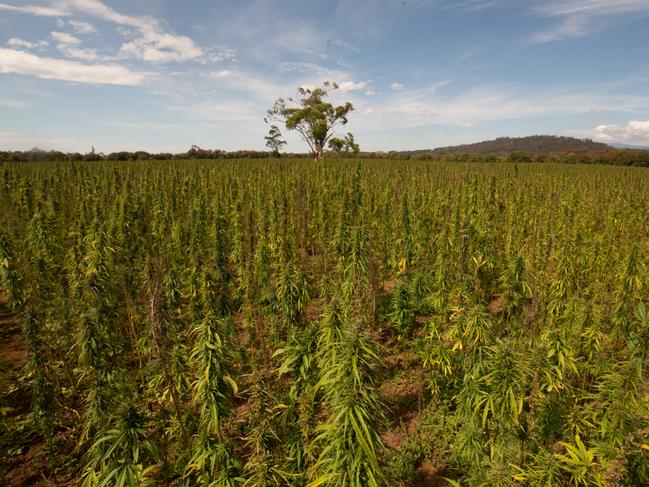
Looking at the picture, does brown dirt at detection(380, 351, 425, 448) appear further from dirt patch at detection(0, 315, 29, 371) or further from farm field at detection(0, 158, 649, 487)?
dirt patch at detection(0, 315, 29, 371)

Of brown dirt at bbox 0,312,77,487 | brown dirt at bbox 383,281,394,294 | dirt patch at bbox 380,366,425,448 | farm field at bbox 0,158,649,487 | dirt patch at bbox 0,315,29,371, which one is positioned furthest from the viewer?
brown dirt at bbox 383,281,394,294

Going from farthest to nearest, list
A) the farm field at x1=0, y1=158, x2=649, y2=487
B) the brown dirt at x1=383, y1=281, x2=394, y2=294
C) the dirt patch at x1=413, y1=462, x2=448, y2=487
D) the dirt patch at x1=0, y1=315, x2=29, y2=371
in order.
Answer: the brown dirt at x1=383, y1=281, x2=394, y2=294
the dirt patch at x1=0, y1=315, x2=29, y2=371
the dirt patch at x1=413, y1=462, x2=448, y2=487
the farm field at x1=0, y1=158, x2=649, y2=487

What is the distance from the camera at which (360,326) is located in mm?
3275

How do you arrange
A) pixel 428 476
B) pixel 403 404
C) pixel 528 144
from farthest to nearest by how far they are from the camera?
pixel 528 144 < pixel 403 404 < pixel 428 476

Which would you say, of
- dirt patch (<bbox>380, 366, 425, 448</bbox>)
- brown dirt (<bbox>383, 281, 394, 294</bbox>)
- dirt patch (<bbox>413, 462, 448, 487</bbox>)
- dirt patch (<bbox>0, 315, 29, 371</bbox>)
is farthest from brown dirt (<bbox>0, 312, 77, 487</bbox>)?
brown dirt (<bbox>383, 281, 394, 294</bbox>)

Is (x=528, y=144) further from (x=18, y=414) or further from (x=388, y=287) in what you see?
(x=18, y=414)

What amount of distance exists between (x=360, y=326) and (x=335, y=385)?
0.64 m

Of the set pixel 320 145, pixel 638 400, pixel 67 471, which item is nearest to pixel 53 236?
pixel 67 471

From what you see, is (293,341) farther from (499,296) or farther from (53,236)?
(53,236)

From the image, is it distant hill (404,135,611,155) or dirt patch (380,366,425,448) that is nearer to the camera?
dirt patch (380,366,425,448)

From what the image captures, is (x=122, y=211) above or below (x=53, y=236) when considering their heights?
above

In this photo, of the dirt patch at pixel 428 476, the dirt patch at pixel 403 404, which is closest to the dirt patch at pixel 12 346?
the dirt patch at pixel 403 404

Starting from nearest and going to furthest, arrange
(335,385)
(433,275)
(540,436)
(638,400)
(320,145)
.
A: 1. (335,385)
2. (638,400)
3. (540,436)
4. (433,275)
5. (320,145)

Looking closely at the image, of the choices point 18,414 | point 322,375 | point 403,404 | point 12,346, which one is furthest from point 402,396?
point 12,346
